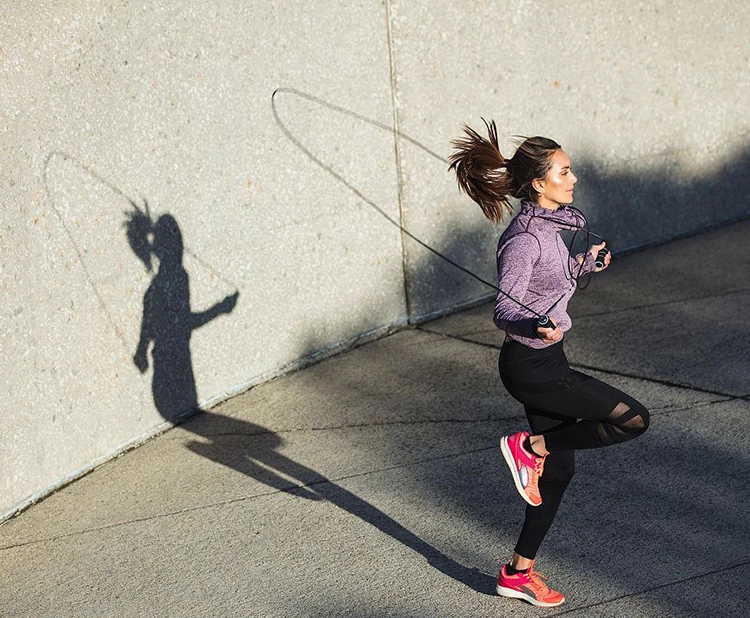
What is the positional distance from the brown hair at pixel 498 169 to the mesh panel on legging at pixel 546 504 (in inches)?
36.2

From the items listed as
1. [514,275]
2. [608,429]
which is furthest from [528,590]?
[514,275]

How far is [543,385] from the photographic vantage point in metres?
4.03

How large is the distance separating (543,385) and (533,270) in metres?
0.41

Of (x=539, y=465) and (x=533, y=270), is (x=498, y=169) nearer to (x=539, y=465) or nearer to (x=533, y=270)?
(x=533, y=270)

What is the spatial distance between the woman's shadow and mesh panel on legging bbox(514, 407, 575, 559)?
141cm

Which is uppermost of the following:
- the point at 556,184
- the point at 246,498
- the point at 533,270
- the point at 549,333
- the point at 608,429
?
the point at 556,184

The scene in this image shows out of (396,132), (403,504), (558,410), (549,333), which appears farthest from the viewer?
(396,132)

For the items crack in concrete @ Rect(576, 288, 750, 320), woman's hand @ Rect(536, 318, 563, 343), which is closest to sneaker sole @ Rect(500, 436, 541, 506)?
woman's hand @ Rect(536, 318, 563, 343)

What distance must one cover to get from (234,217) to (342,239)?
852mm

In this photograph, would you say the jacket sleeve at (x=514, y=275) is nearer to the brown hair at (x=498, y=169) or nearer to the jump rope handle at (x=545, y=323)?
the jump rope handle at (x=545, y=323)

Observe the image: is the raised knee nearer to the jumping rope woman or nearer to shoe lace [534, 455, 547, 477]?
the jumping rope woman

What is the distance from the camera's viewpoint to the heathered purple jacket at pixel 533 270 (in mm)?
3936

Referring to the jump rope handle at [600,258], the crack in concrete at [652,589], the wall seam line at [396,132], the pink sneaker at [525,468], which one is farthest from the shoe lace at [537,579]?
the wall seam line at [396,132]

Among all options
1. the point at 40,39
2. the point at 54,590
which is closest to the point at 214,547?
the point at 54,590
